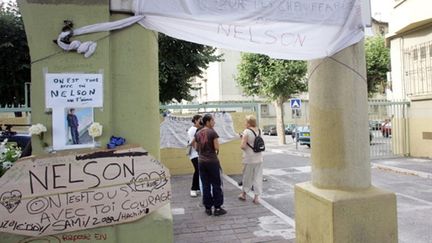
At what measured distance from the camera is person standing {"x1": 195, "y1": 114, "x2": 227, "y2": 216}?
20.6ft

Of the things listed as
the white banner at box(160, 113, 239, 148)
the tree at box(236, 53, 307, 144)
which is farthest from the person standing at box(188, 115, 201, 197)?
the tree at box(236, 53, 307, 144)

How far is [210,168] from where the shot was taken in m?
6.30

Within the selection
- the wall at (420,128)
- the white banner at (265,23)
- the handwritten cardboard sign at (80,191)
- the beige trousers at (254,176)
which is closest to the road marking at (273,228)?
the beige trousers at (254,176)

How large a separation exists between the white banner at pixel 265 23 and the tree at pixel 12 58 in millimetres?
9534

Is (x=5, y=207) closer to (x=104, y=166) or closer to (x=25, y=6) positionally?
(x=104, y=166)

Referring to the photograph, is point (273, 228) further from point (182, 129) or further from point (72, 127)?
point (182, 129)

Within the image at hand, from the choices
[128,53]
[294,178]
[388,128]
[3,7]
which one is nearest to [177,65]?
[294,178]

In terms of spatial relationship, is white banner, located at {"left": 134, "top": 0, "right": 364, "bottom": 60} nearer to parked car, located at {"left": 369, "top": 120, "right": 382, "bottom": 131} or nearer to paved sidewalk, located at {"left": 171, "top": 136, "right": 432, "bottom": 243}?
paved sidewalk, located at {"left": 171, "top": 136, "right": 432, "bottom": 243}

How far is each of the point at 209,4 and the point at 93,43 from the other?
3.48 ft

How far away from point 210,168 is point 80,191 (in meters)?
3.42

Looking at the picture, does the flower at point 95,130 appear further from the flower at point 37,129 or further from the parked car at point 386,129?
the parked car at point 386,129

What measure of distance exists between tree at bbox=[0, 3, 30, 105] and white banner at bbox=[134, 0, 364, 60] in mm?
9534

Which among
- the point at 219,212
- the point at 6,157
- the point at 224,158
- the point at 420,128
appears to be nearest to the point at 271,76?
the point at 420,128

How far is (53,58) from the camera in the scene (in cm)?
308
